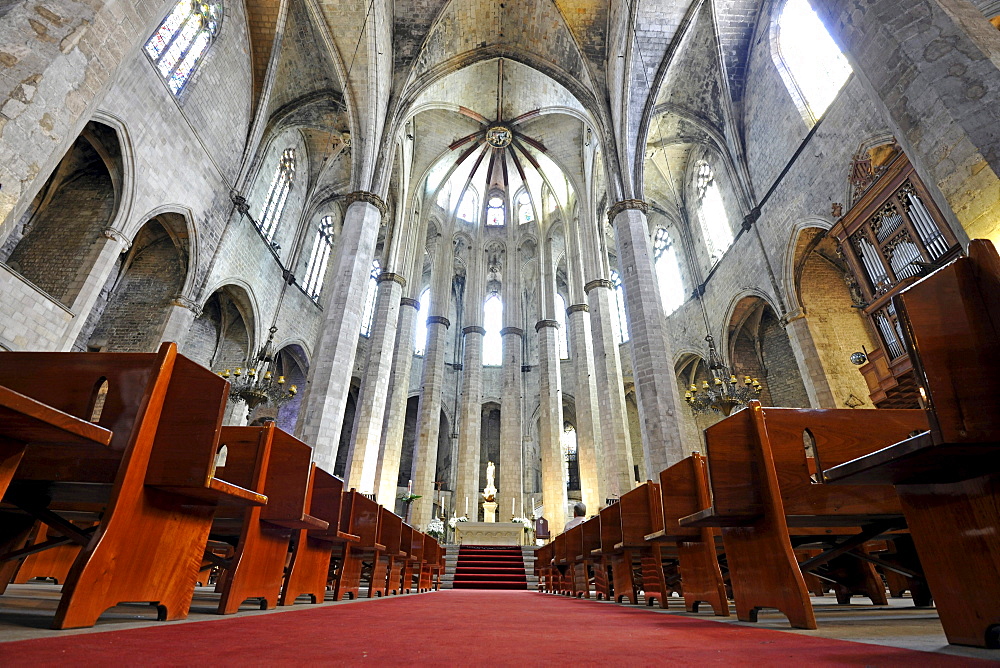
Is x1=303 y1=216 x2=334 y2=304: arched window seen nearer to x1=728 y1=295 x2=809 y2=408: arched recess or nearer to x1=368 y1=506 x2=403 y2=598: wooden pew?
x1=368 y1=506 x2=403 y2=598: wooden pew

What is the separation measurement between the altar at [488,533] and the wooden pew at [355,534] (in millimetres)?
7861

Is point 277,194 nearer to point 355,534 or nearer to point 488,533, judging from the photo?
point 488,533

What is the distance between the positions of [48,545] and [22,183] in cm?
317

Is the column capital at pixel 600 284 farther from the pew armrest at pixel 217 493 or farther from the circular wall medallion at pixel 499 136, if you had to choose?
the pew armrest at pixel 217 493

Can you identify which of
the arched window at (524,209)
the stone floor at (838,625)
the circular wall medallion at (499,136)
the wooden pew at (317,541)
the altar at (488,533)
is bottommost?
the stone floor at (838,625)

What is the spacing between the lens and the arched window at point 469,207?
2095 cm

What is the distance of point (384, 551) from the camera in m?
5.15

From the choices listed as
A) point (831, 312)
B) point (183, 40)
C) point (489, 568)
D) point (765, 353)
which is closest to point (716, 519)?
point (489, 568)

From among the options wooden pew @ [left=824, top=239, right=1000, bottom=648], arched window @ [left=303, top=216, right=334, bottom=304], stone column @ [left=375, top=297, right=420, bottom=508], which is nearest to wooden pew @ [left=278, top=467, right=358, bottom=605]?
wooden pew @ [left=824, top=239, right=1000, bottom=648]

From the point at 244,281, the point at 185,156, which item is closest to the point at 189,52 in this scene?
the point at 185,156

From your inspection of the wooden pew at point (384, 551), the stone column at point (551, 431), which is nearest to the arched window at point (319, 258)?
the stone column at point (551, 431)

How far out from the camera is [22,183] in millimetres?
3816

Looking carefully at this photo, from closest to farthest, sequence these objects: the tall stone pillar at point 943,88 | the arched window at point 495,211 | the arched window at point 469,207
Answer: the tall stone pillar at point 943,88 → the arched window at point 469,207 → the arched window at point 495,211

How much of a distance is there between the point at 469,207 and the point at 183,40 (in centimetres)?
1251
